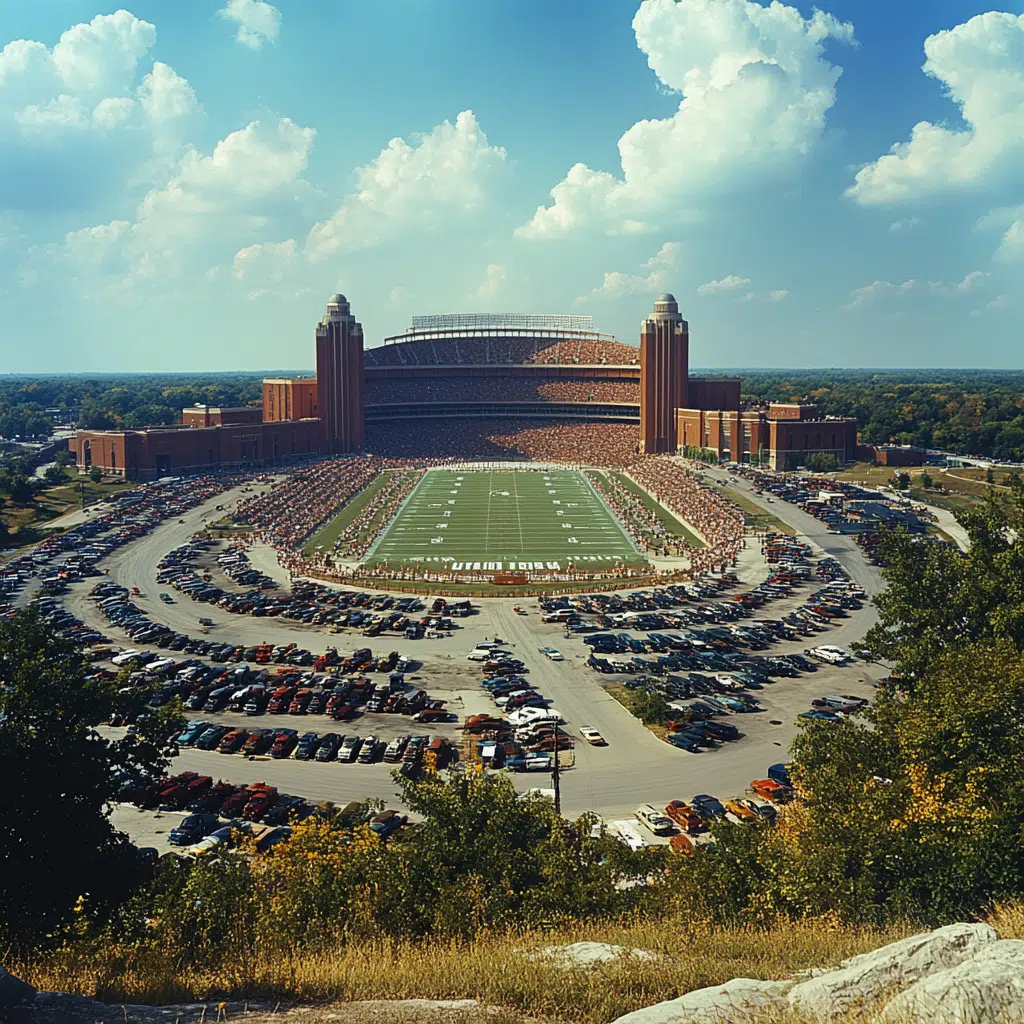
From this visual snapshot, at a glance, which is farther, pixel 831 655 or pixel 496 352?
pixel 496 352

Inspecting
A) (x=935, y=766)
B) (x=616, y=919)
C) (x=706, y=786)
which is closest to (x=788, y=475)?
(x=706, y=786)

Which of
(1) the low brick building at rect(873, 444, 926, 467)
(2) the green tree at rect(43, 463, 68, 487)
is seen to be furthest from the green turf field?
(1) the low brick building at rect(873, 444, 926, 467)

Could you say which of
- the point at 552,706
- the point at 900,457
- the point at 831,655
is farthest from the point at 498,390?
the point at 552,706

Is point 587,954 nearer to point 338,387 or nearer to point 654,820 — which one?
point 654,820

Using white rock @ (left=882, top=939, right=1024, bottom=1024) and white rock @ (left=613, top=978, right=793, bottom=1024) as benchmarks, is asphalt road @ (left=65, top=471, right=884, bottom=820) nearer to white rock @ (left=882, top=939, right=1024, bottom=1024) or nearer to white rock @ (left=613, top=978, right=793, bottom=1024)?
white rock @ (left=613, top=978, right=793, bottom=1024)

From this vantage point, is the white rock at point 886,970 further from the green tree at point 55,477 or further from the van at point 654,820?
the green tree at point 55,477
